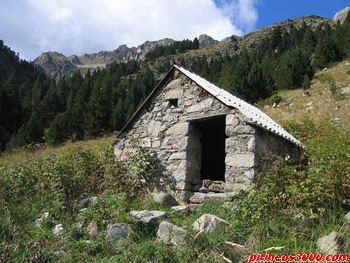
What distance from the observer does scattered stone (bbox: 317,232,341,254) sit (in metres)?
3.83

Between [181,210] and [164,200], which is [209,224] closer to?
[181,210]

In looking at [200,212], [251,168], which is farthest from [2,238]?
[251,168]

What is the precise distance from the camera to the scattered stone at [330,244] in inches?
151

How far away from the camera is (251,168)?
6719 millimetres

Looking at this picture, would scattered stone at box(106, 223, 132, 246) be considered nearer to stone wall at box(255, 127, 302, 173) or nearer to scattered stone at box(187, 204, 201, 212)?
scattered stone at box(187, 204, 201, 212)

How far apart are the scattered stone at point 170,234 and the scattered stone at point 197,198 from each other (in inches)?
93.4

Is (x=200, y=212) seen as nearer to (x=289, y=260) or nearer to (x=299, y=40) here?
(x=289, y=260)

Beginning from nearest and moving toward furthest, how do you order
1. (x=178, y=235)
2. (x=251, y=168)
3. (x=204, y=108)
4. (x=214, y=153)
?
(x=178, y=235) → (x=251, y=168) → (x=204, y=108) → (x=214, y=153)

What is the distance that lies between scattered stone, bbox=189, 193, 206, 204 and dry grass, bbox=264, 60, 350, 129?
6.43 metres

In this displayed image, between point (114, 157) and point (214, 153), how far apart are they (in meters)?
3.19

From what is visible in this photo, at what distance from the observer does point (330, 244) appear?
3.92m

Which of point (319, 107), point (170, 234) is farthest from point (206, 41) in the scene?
point (170, 234)

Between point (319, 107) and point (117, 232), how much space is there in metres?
14.9

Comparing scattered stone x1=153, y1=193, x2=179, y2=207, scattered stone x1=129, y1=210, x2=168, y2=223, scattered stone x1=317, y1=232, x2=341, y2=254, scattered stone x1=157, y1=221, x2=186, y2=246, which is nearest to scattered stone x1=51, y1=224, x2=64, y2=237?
scattered stone x1=129, y1=210, x2=168, y2=223
